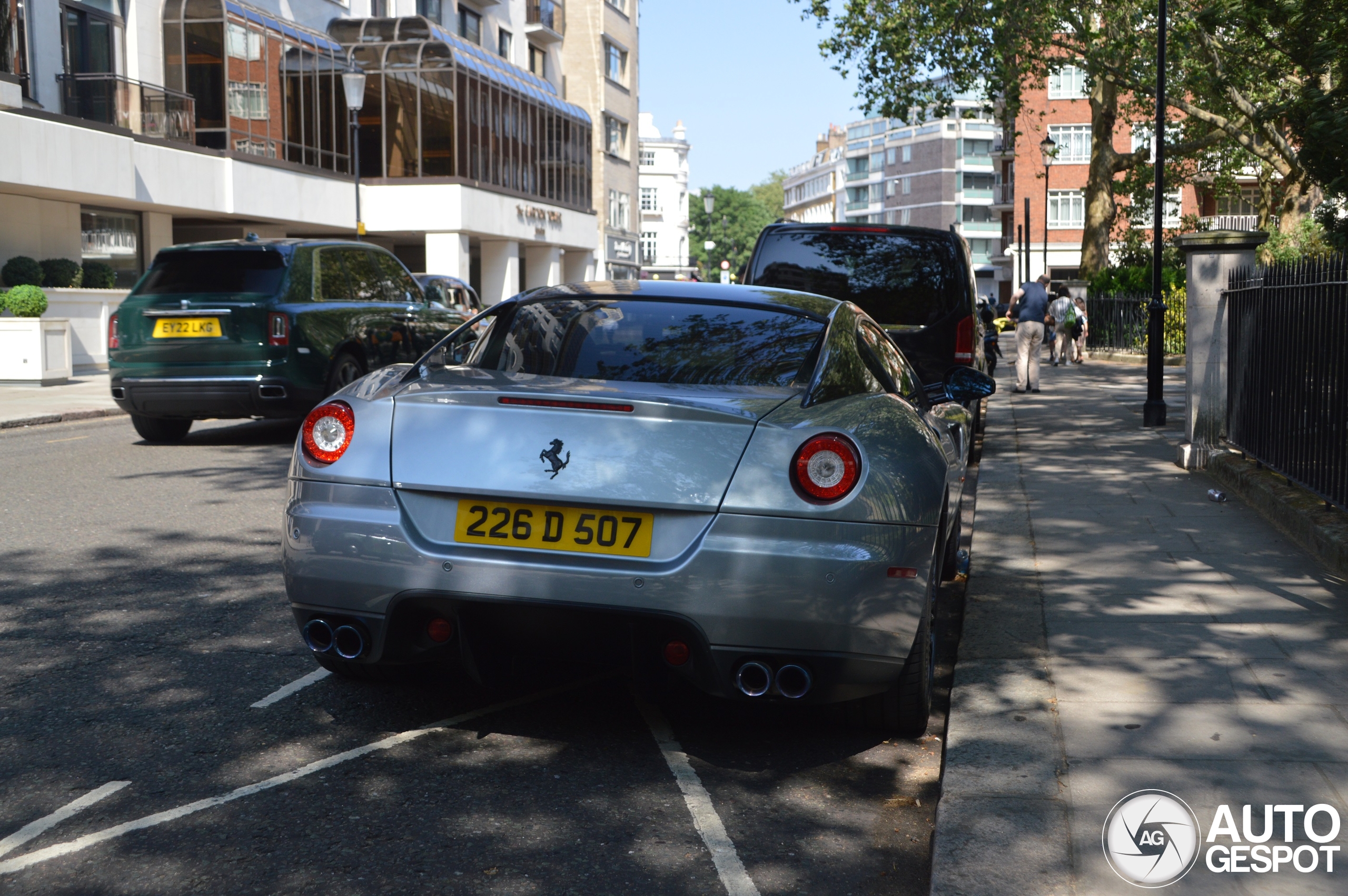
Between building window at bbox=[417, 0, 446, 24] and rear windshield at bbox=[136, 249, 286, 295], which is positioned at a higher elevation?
building window at bbox=[417, 0, 446, 24]

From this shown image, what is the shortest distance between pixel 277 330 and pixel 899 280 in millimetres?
5295

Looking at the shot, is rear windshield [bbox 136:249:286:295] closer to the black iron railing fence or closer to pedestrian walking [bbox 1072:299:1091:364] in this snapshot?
the black iron railing fence

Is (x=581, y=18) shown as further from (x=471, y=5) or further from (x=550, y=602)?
(x=550, y=602)

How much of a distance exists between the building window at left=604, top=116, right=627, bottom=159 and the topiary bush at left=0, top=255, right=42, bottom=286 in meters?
39.6

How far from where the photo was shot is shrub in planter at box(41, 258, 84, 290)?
24953 mm

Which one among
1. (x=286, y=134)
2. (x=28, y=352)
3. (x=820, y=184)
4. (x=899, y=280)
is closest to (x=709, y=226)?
(x=820, y=184)

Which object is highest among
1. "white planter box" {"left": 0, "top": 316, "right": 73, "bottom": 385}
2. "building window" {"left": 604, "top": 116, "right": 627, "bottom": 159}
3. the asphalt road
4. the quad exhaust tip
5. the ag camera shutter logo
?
"building window" {"left": 604, "top": 116, "right": 627, "bottom": 159}

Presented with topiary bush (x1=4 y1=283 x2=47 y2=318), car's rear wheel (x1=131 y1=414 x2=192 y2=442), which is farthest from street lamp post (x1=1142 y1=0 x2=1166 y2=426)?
topiary bush (x1=4 y1=283 x2=47 y2=318)

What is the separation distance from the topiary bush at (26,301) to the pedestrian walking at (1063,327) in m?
18.2

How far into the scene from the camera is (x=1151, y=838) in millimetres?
3250

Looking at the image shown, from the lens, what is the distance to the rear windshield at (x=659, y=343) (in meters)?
4.27

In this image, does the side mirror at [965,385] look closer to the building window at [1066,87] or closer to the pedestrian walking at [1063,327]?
the pedestrian walking at [1063,327]

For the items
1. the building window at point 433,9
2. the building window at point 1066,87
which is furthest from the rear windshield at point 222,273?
the building window at point 1066,87

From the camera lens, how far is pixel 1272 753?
381cm
